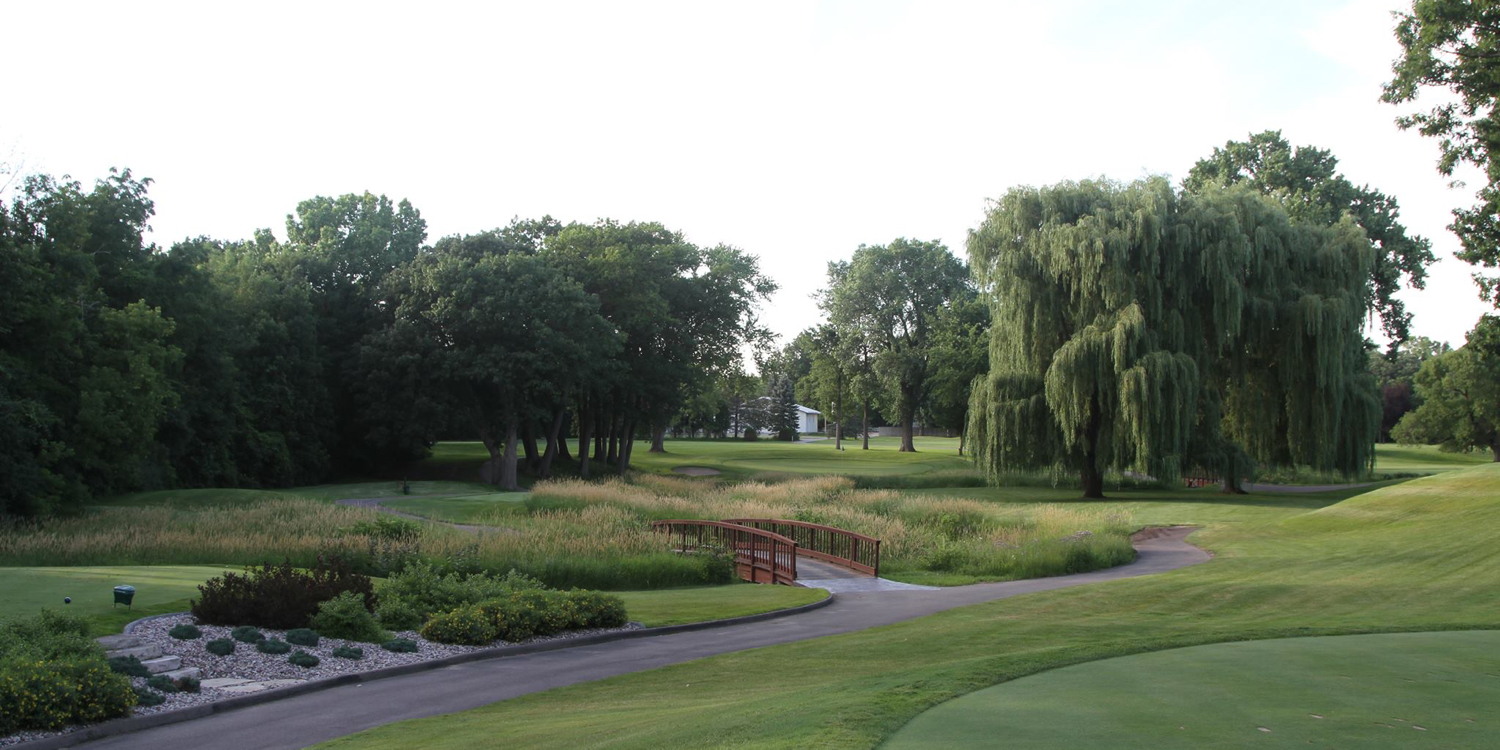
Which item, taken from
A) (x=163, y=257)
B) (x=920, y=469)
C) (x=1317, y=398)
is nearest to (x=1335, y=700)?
(x=1317, y=398)

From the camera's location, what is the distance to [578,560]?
20.9 metres

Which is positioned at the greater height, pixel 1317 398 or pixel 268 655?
pixel 1317 398

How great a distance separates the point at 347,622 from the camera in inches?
519

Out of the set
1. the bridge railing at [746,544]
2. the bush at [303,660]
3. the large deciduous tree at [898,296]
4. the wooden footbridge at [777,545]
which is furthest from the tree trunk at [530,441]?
the bush at [303,660]

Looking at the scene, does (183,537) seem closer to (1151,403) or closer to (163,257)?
(163,257)

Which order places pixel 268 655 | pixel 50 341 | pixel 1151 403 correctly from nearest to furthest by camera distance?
pixel 268 655 < pixel 50 341 < pixel 1151 403

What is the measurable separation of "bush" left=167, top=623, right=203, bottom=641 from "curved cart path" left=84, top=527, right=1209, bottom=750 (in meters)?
2.13

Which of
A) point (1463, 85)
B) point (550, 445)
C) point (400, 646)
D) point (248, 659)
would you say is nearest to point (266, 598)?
point (248, 659)

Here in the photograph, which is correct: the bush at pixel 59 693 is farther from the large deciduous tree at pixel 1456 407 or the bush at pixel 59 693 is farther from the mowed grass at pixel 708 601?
the large deciduous tree at pixel 1456 407

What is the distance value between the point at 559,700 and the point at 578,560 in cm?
1020

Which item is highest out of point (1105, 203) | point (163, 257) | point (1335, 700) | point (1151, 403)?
point (1105, 203)

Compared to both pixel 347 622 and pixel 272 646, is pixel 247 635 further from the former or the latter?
pixel 347 622

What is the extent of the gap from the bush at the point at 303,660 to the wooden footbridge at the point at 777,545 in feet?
38.8

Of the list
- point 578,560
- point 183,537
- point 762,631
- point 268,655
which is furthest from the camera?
point 183,537
